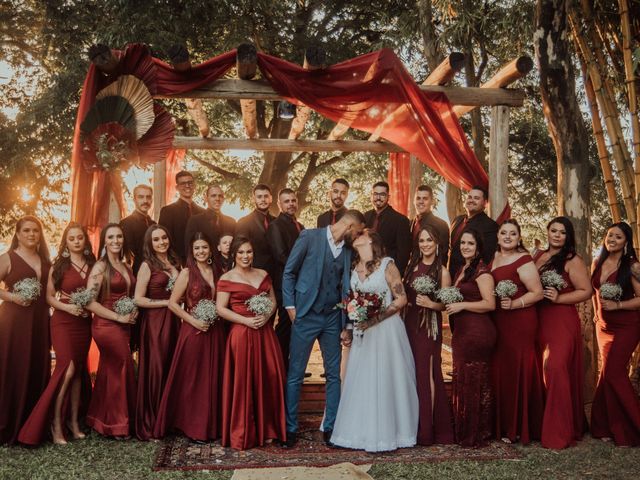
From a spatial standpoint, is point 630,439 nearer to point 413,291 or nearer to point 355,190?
point 413,291

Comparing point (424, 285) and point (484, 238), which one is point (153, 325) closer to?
point (424, 285)

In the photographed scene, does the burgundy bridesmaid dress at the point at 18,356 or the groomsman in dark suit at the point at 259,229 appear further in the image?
the groomsman in dark suit at the point at 259,229

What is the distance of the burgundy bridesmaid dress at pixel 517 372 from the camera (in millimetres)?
5945

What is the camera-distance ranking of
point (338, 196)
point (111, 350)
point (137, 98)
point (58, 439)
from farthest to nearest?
1. point (338, 196)
2. point (137, 98)
3. point (111, 350)
4. point (58, 439)

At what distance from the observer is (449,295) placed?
5750mm

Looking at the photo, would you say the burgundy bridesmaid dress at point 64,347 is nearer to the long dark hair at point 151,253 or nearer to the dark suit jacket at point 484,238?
the long dark hair at point 151,253

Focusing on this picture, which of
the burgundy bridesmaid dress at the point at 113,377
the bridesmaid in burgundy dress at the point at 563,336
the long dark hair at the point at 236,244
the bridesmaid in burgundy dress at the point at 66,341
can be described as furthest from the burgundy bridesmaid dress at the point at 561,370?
the bridesmaid in burgundy dress at the point at 66,341

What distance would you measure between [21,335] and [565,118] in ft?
20.6

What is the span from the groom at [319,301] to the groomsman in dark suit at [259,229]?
1303 millimetres

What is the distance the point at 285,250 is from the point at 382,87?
2.02 meters

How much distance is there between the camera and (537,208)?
1820cm

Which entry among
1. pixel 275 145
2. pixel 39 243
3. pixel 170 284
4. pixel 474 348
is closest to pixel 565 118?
pixel 474 348

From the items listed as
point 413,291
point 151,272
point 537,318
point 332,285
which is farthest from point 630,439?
point 151,272

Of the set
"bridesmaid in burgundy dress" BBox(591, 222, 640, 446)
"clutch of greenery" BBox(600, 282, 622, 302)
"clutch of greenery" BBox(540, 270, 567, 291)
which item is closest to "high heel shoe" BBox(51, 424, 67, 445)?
"clutch of greenery" BBox(540, 270, 567, 291)
